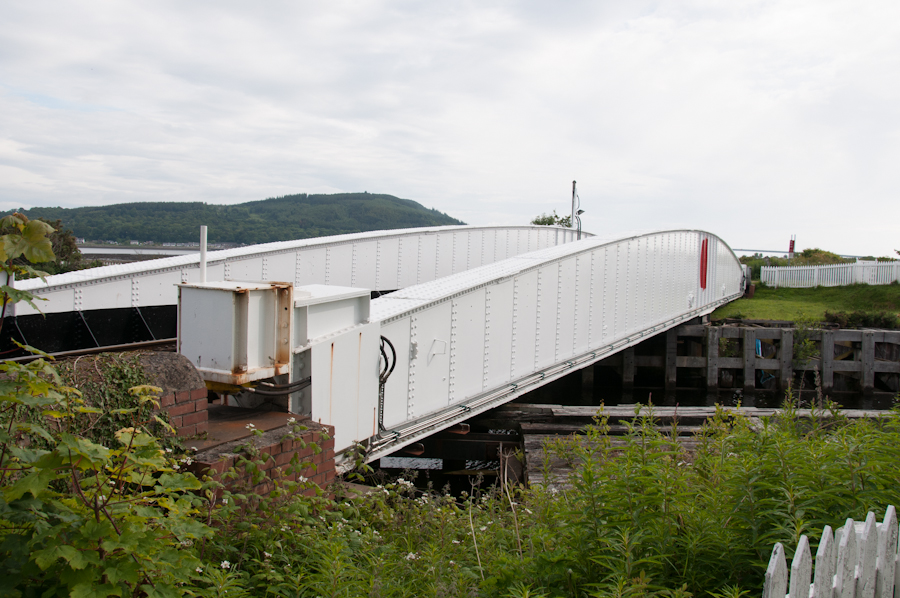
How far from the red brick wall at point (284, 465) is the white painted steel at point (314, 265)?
323 cm

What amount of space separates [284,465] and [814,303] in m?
30.4

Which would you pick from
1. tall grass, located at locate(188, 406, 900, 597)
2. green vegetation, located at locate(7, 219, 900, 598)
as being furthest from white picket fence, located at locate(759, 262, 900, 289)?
tall grass, located at locate(188, 406, 900, 597)

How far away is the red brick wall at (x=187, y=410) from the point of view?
445 cm

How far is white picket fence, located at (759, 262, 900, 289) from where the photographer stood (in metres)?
28.9

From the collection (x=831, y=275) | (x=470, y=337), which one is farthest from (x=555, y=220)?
(x=470, y=337)

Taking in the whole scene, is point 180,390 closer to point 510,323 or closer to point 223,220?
point 510,323

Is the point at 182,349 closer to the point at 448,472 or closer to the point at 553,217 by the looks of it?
the point at 448,472

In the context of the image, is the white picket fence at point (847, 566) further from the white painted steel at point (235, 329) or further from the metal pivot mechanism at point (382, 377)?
the metal pivot mechanism at point (382, 377)

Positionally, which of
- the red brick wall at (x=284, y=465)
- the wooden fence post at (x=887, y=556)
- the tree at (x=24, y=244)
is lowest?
the red brick wall at (x=284, y=465)

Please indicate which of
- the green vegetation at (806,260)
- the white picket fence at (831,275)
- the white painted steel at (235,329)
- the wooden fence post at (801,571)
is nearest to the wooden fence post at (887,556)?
the wooden fence post at (801,571)

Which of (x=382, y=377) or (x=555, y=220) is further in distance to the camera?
(x=555, y=220)

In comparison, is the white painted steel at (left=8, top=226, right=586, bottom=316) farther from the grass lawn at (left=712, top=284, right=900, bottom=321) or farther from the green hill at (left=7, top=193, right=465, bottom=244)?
the grass lawn at (left=712, top=284, right=900, bottom=321)

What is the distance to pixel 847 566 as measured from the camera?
2486mm

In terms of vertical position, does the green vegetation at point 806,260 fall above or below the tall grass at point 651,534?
above
